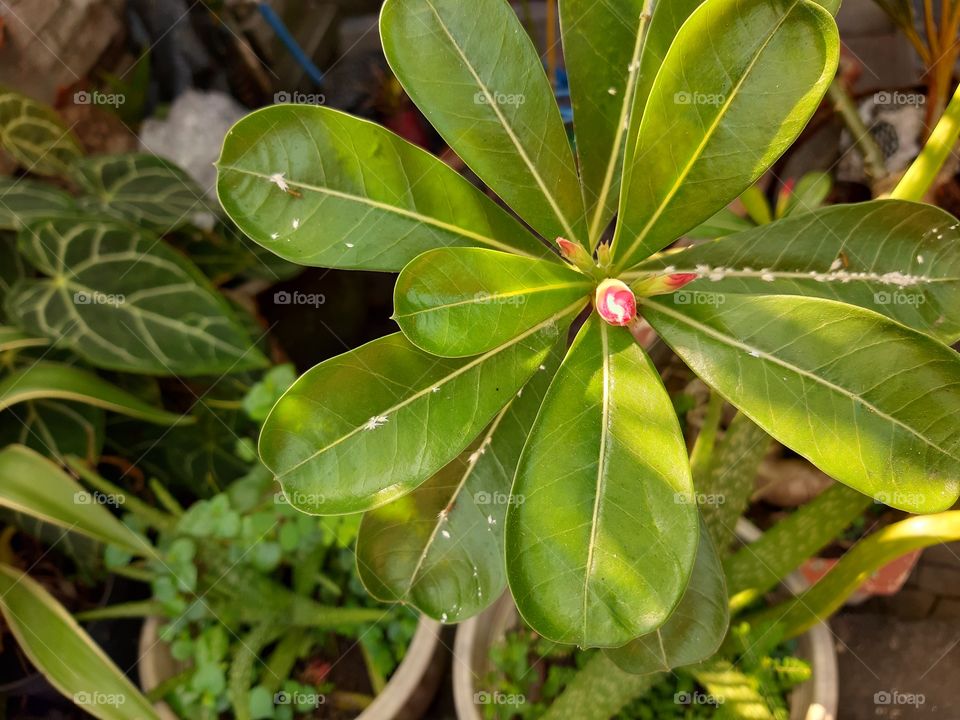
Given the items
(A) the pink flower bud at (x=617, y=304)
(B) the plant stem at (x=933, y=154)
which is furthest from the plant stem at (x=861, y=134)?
(A) the pink flower bud at (x=617, y=304)

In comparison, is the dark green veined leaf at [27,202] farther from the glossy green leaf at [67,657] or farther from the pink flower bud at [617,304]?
the pink flower bud at [617,304]

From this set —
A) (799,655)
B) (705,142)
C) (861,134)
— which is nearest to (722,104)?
(705,142)

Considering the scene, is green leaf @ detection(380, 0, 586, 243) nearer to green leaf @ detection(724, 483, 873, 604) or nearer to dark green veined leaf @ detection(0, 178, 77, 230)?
green leaf @ detection(724, 483, 873, 604)

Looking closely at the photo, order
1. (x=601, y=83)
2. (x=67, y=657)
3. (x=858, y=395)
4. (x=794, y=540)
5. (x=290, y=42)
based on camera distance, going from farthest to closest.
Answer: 1. (x=290, y=42)
2. (x=67, y=657)
3. (x=794, y=540)
4. (x=601, y=83)
5. (x=858, y=395)

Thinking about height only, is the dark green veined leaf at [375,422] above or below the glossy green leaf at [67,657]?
above

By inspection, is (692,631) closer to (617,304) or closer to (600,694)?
(600,694)

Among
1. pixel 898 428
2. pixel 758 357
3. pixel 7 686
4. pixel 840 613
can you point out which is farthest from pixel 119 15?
pixel 840 613

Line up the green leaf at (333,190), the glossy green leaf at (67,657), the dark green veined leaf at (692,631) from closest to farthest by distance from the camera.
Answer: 1. the green leaf at (333,190)
2. the dark green veined leaf at (692,631)
3. the glossy green leaf at (67,657)
